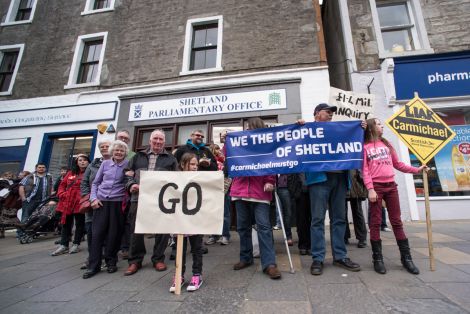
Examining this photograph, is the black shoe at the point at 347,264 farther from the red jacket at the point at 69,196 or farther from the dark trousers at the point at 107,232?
the red jacket at the point at 69,196

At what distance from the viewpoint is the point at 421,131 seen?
10.9 feet

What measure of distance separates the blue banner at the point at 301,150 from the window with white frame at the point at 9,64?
42.0ft

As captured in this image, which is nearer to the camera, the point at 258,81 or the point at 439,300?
the point at 439,300

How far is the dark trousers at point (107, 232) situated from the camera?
3506 mm

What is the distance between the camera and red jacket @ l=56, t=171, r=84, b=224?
16.5 ft

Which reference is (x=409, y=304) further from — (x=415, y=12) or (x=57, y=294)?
(x=415, y=12)

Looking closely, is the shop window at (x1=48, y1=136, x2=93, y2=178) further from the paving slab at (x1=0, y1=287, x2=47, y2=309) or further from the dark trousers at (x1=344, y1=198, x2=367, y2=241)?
the dark trousers at (x1=344, y1=198, x2=367, y2=241)

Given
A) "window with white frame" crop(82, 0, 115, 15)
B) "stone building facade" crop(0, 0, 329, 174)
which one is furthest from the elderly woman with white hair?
"window with white frame" crop(82, 0, 115, 15)

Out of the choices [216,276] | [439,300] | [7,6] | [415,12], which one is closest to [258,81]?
[415,12]

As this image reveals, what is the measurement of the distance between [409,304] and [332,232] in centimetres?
118

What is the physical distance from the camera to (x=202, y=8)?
9828 mm

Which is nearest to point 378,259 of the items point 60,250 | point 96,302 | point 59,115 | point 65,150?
point 96,302

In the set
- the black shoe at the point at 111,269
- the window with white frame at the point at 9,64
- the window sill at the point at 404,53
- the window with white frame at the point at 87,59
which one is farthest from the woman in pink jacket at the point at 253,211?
the window with white frame at the point at 9,64

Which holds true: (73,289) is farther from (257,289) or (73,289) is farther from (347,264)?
(347,264)
